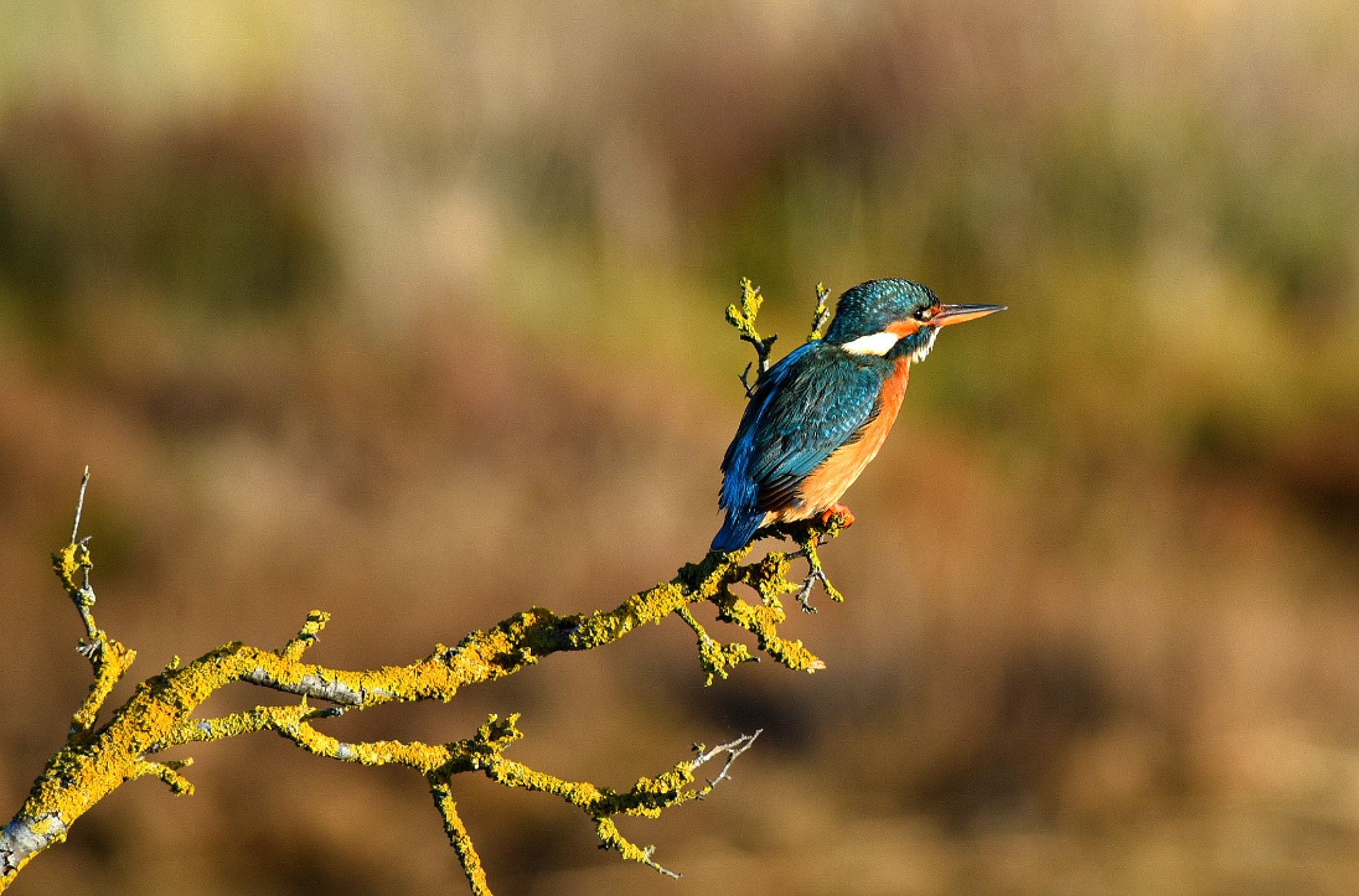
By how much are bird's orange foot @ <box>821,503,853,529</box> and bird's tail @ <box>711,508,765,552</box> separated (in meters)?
0.14

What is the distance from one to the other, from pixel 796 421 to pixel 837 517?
1.66ft

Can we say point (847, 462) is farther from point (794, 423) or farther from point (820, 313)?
point (820, 313)

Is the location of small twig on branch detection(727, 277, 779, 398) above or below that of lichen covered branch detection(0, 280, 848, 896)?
above

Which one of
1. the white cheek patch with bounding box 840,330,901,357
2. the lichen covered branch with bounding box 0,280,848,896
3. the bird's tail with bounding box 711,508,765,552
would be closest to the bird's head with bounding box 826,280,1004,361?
the white cheek patch with bounding box 840,330,901,357

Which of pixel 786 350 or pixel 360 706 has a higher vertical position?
pixel 786 350

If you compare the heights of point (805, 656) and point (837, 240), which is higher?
point (837, 240)

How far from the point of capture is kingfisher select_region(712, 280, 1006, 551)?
2855mm

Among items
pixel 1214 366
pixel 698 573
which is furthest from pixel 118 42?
pixel 698 573

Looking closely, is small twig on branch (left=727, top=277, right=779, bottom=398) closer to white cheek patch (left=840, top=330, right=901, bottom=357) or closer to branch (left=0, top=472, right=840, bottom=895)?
branch (left=0, top=472, right=840, bottom=895)

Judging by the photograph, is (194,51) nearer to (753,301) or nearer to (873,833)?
(873,833)

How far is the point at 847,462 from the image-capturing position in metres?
3.11

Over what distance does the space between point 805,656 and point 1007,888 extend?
5492 millimetres

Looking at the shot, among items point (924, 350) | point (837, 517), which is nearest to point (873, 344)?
point (924, 350)

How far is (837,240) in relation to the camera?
735cm
